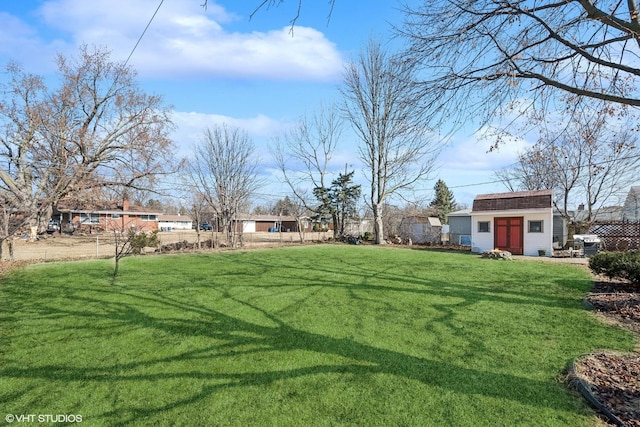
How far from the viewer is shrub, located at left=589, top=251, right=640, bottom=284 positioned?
722cm

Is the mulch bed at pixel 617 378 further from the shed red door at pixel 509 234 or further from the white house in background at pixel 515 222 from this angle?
the shed red door at pixel 509 234

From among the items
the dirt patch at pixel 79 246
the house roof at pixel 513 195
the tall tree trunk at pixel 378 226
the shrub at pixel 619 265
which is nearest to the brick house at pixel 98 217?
the dirt patch at pixel 79 246

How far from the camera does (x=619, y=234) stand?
58.3 feet

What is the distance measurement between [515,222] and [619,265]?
11.0 meters

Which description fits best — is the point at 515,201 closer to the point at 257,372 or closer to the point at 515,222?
the point at 515,222

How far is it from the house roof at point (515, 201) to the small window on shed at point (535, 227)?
782 mm

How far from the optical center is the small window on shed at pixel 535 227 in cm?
1719

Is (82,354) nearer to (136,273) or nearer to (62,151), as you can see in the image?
(136,273)

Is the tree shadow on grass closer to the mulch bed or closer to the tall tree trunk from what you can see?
the mulch bed

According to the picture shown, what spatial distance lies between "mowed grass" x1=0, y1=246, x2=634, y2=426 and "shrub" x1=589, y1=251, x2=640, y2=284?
0.89 m
